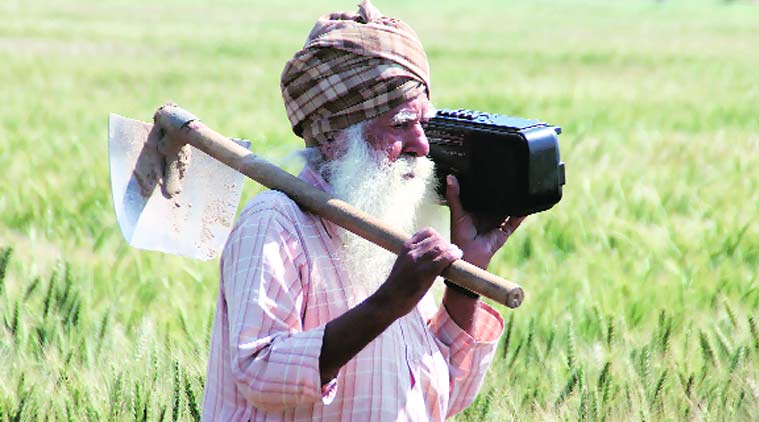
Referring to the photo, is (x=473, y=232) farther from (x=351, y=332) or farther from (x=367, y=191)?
(x=351, y=332)

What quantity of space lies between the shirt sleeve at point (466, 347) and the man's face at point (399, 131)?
0.37 m

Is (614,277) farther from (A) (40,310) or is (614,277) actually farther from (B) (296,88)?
(B) (296,88)

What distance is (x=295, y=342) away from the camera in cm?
204

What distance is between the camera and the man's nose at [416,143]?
90.3 inches

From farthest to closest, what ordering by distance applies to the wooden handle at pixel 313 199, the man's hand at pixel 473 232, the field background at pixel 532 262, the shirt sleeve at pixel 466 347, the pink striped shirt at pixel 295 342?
the field background at pixel 532 262, the shirt sleeve at pixel 466 347, the man's hand at pixel 473 232, the pink striped shirt at pixel 295 342, the wooden handle at pixel 313 199

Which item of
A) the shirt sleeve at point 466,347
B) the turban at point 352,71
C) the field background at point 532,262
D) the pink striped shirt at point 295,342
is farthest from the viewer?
the field background at point 532,262

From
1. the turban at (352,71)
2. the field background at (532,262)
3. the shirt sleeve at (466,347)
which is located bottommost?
the field background at (532,262)

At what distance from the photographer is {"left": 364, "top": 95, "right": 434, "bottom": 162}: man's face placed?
2270 mm

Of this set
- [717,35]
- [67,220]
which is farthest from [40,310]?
[717,35]

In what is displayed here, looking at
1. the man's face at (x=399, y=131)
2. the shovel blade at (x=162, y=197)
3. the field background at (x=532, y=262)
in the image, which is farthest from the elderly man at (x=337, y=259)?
the shovel blade at (x=162, y=197)

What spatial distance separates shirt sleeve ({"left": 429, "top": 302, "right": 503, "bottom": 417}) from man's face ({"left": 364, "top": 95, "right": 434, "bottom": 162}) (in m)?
0.37

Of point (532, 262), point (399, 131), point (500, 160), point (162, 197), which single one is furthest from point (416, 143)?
point (532, 262)

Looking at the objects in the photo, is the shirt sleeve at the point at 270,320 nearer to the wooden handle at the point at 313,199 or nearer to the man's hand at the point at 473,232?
the wooden handle at the point at 313,199

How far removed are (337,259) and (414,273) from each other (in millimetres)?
290
